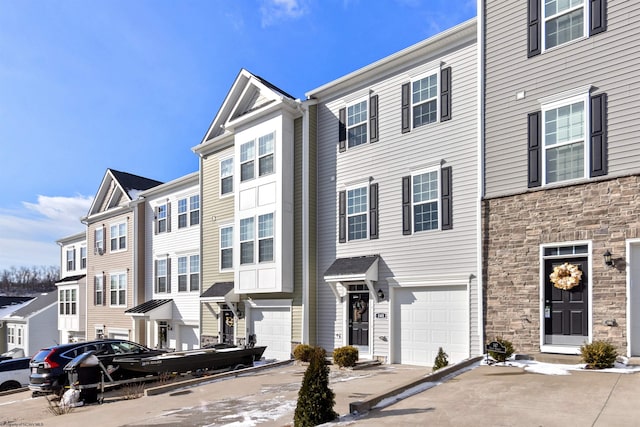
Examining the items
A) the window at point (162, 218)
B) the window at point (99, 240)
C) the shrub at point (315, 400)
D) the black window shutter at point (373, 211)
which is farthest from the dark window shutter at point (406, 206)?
the window at point (99, 240)

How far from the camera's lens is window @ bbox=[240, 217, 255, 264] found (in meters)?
18.3

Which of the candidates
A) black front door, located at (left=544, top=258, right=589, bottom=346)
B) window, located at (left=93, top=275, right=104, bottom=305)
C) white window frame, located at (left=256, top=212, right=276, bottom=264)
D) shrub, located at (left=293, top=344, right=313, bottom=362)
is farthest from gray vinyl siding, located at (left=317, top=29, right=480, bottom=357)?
window, located at (left=93, top=275, right=104, bottom=305)

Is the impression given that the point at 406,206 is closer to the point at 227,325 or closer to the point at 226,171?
the point at 226,171

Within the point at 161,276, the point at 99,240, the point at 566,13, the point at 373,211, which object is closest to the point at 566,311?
the point at 373,211

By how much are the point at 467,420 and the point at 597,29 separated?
8847 millimetres

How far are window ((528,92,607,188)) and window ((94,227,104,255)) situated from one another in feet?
82.2

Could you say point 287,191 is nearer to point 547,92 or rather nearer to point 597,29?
point 547,92

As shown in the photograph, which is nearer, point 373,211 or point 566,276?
point 566,276

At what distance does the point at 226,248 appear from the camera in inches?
805

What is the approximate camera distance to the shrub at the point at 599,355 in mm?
9781

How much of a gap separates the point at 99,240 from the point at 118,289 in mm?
3878

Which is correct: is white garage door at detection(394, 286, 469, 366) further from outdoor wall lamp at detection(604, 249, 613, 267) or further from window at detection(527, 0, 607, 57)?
window at detection(527, 0, 607, 57)

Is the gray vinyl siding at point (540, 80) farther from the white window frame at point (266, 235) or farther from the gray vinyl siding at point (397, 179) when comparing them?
the white window frame at point (266, 235)

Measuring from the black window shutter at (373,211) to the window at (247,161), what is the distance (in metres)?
4.94
